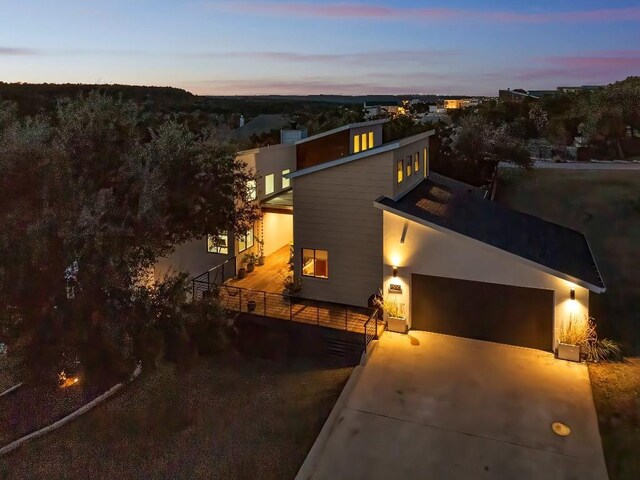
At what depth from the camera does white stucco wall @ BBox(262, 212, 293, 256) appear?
19.2m

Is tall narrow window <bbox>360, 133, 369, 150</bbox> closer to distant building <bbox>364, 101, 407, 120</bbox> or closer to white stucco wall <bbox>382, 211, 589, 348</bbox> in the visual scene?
white stucco wall <bbox>382, 211, 589, 348</bbox>

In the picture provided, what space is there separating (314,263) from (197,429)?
684cm

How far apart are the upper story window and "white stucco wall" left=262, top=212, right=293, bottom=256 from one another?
15.2 ft

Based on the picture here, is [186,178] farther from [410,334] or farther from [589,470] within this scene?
[589,470]

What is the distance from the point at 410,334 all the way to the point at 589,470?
597 centimetres

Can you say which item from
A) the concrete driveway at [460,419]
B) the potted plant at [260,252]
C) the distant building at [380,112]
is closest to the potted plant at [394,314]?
the concrete driveway at [460,419]

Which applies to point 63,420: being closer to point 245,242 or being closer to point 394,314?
point 394,314

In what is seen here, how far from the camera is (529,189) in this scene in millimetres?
33062

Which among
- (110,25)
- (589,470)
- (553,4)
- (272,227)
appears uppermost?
(553,4)

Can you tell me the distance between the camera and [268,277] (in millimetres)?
17172

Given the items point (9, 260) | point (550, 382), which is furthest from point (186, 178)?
point (550, 382)

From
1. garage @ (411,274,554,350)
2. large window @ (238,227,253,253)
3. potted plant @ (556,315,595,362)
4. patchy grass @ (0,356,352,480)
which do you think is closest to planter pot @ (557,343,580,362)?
potted plant @ (556,315,595,362)

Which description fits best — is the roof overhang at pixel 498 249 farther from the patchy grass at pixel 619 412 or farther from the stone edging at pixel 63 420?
the stone edging at pixel 63 420

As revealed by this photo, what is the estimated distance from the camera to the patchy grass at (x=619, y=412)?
336 inches
